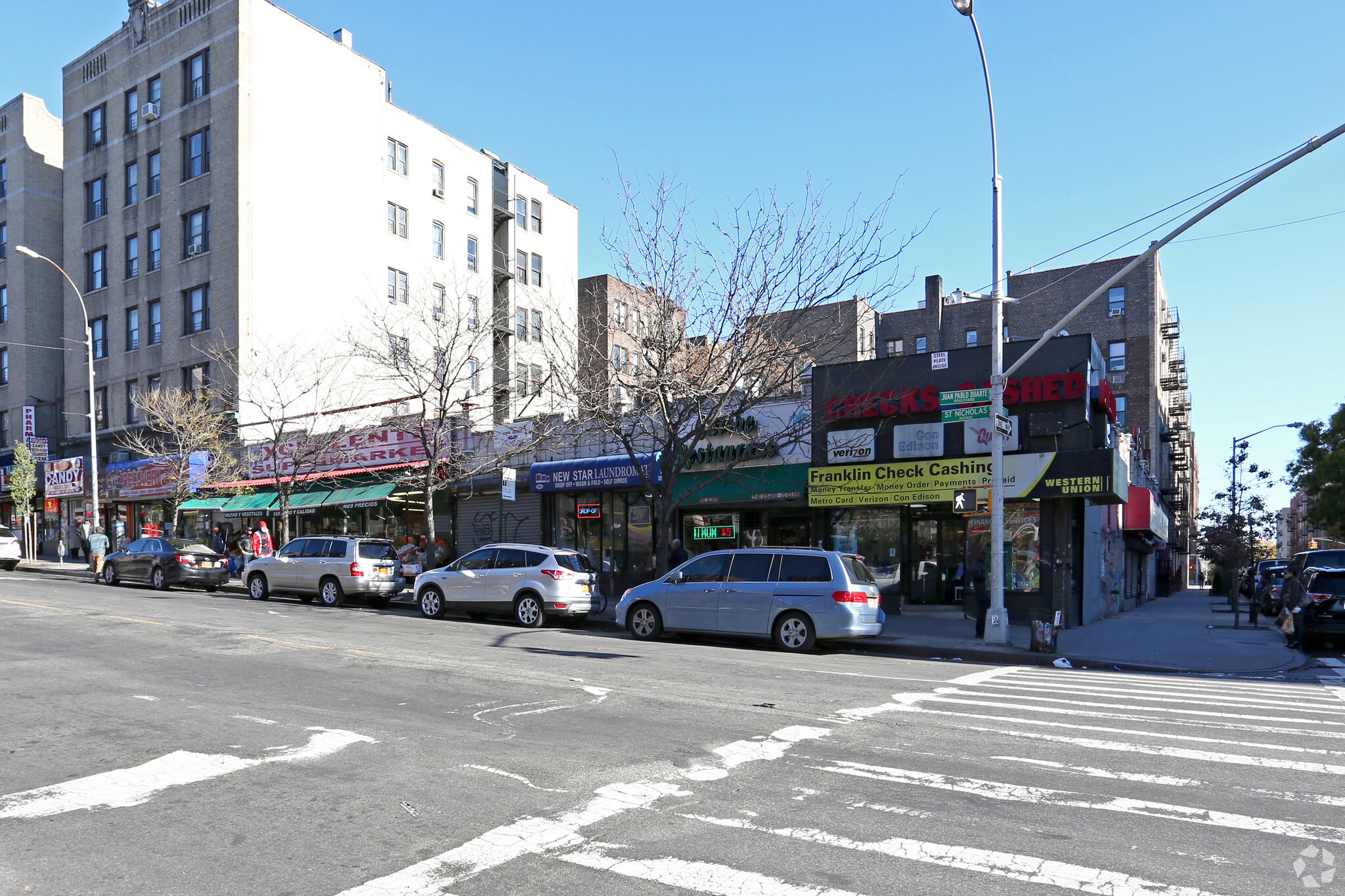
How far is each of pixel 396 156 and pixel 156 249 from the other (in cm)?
1050

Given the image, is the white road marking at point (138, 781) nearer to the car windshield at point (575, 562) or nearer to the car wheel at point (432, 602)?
the car windshield at point (575, 562)

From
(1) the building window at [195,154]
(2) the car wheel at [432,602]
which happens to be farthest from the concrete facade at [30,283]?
(2) the car wheel at [432,602]

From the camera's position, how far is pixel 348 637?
1440 centimetres

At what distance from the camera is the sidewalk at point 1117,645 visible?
14555 mm

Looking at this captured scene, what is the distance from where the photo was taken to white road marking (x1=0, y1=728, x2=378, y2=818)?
5754 millimetres

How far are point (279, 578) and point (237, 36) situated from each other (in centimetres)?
2322

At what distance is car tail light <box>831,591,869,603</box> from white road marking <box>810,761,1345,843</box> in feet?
24.9

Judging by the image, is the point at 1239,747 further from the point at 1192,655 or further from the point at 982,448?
the point at 982,448

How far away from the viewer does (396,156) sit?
132 feet

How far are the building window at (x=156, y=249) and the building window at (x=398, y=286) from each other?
28.7 ft

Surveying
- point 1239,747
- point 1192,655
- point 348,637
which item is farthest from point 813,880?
point 1192,655

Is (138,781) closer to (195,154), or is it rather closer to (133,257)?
(195,154)

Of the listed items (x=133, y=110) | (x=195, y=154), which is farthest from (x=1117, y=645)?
(x=133, y=110)

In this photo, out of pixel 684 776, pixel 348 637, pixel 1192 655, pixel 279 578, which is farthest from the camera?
pixel 279 578
